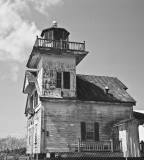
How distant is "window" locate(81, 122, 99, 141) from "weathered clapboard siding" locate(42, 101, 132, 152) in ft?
1.10

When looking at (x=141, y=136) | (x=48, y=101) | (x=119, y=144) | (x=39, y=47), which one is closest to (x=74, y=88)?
(x=48, y=101)

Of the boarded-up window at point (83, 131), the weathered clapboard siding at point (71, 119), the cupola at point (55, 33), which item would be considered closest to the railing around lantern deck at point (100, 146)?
the boarded-up window at point (83, 131)

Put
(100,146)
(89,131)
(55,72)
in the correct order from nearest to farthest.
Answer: (100,146), (89,131), (55,72)

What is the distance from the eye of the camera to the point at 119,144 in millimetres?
22016

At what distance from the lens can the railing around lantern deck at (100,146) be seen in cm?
2112

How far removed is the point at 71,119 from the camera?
2294cm

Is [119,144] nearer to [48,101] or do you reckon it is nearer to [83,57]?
[48,101]

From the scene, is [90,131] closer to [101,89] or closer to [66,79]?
[101,89]

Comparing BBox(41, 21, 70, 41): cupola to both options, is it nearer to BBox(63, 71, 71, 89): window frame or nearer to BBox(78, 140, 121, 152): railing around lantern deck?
BBox(63, 71, 71, 89): window frame

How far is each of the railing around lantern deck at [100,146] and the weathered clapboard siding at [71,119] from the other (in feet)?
3.04

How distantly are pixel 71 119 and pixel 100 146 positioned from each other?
138 inches

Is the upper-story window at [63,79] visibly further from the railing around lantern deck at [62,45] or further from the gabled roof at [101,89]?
the railing around lantern deck at [62,45]

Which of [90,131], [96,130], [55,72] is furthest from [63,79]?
[96,130]

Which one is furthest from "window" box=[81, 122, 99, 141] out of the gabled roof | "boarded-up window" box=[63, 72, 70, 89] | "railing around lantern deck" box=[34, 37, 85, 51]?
"railing around lantern deck" box=[34, 37, 85, 51]
